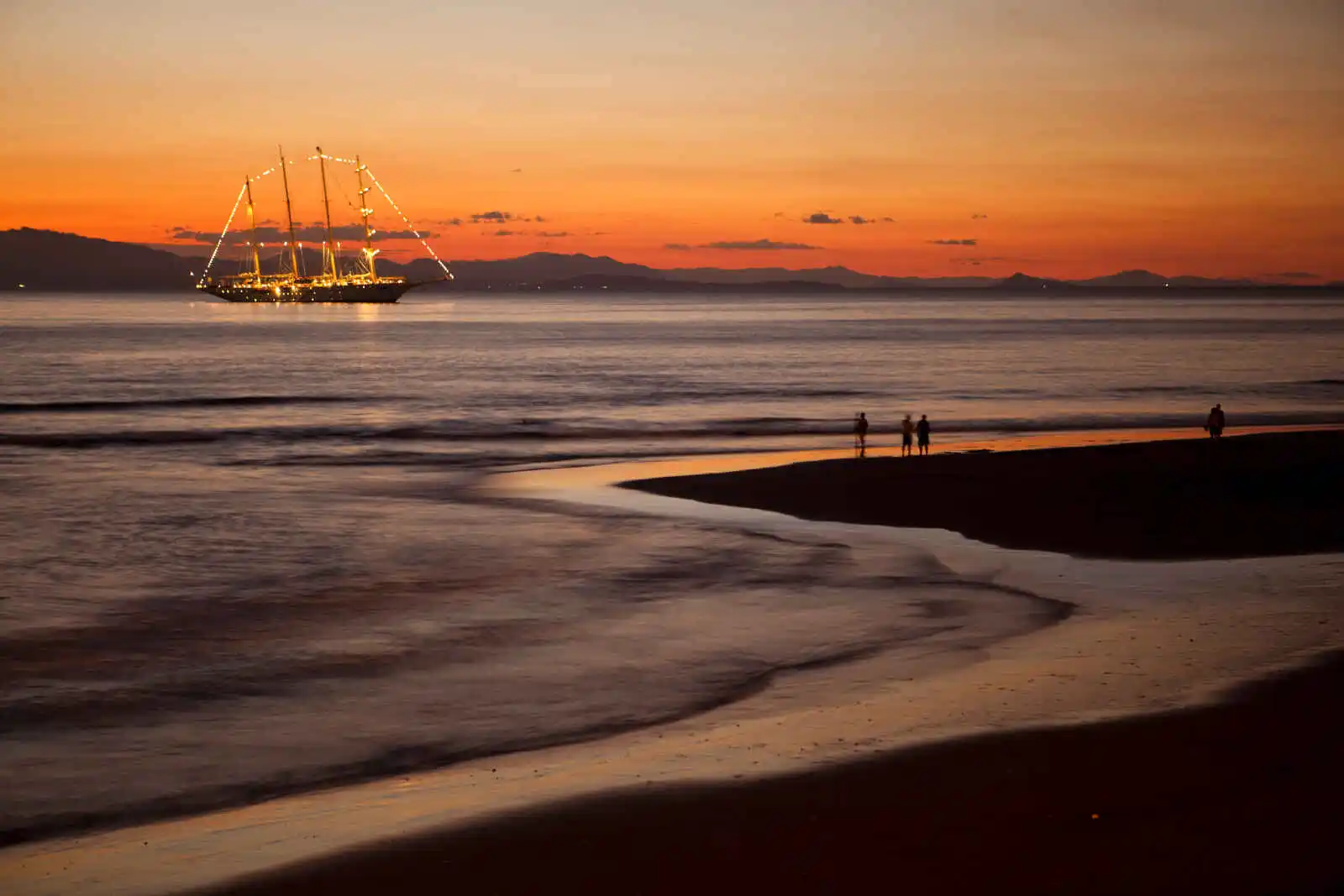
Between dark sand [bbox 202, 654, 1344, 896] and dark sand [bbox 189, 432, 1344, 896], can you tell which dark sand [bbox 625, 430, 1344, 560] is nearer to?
dark sand [bbox 189, 432, 1344, 896]

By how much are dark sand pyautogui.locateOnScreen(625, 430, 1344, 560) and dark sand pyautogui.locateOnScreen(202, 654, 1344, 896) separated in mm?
11168

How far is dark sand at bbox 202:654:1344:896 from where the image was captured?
8.62 metres

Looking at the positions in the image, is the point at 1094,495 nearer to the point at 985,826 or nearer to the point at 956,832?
the point at 985,826

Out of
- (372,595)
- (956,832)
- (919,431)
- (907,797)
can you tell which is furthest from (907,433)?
(956,832)

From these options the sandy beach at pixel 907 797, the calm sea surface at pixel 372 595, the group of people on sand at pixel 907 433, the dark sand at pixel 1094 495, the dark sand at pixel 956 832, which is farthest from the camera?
the group of people on sand at pixel 907 433

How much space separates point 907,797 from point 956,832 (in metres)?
0.79

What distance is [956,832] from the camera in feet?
31.0

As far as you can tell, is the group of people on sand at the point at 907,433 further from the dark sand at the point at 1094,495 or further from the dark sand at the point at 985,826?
the dark sand at the point at 985,826

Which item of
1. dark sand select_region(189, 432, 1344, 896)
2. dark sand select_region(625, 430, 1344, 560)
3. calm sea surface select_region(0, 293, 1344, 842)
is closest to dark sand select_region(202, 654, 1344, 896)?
dark sand select_region(189, 432, 1344, 896)

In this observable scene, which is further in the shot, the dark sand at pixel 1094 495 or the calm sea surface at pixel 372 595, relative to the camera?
the dark sand at pixel 1094 495

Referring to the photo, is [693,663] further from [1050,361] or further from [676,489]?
[1050,361]

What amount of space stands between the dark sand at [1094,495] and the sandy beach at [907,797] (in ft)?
20.7

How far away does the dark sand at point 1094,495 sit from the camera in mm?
22969

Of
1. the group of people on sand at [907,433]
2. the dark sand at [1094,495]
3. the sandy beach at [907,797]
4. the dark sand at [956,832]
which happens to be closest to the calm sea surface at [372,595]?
the sandy beach at [907,797]
